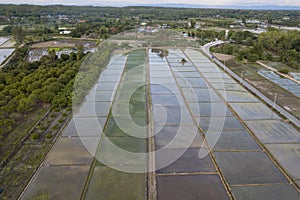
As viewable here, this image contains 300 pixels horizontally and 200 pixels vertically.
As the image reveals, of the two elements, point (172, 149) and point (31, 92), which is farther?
point (31, 92)

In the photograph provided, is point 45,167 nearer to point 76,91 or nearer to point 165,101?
point 76,91

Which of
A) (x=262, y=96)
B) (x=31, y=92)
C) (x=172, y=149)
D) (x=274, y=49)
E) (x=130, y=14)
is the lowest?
(x=172, y=149)

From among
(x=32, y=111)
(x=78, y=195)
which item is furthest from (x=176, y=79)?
(x=78, y=195)

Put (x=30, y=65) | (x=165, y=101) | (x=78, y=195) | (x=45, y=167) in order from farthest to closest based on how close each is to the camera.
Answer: (x=30, y=65) < (x=165, y=101) < (x=45, y=167) < (x=78, y=195)

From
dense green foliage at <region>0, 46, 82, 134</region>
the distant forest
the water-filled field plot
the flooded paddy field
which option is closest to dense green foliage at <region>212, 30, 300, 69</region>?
the water-filled field plot

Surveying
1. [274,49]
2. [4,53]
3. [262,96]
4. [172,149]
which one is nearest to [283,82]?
[262,96]

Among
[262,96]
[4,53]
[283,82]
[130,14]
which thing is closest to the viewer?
[262,96]

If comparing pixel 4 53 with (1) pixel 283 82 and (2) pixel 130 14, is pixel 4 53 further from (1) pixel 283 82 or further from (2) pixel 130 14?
(2) pixel 130 14

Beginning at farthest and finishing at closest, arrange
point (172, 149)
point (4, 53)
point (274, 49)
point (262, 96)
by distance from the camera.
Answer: point (4, 53) < point (274, 49) < point (262, 96) < point (172, 149)

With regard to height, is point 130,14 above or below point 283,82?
above
